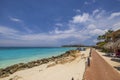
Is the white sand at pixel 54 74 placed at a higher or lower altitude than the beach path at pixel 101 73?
lower

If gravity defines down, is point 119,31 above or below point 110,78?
above

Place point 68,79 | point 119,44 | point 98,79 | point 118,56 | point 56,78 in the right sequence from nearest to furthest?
point 98,79 < point 68,79 < point 56,78 < point 119,44 < point 118,56

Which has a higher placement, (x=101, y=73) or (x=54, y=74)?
(x=101, y=73)

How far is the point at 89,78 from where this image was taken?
32.7 feet

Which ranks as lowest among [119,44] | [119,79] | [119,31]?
[119,79]

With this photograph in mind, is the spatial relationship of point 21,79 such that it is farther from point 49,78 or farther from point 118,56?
point 118,56

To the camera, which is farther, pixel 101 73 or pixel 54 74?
pixel 54 74

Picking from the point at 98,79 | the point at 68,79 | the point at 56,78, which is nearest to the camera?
the point at 98,79

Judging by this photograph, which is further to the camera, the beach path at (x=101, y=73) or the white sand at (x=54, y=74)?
the white sand at (x=54, y=74)

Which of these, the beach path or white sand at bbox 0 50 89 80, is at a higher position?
the beach path

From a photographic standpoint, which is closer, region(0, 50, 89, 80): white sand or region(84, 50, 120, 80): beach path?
region(84, 50, 120, 80): beach path

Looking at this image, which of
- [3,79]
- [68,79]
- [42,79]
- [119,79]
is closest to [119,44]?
[119,79]

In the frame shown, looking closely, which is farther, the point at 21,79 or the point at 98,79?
the point at 21,79

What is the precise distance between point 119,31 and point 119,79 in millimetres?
14653
